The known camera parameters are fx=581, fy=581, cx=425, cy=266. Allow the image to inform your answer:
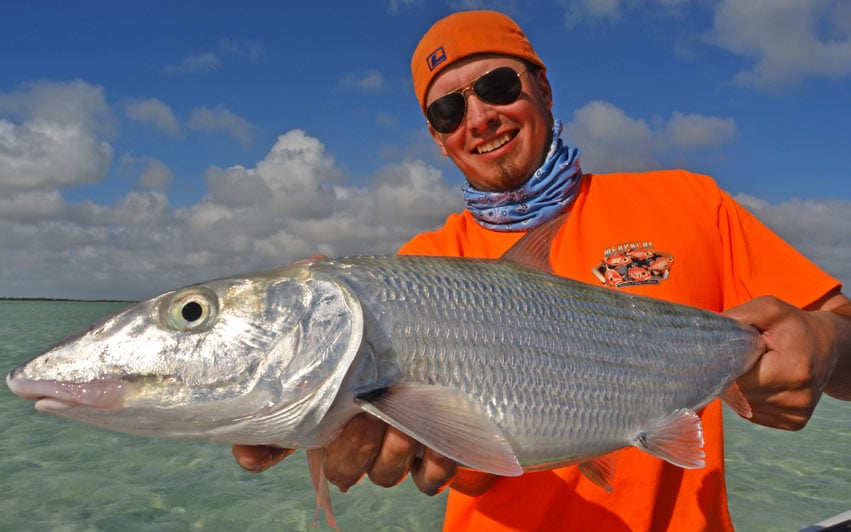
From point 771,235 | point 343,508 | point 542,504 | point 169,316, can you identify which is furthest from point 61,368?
point 343,508

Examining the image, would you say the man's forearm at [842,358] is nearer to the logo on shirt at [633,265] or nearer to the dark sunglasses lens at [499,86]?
the logo on shirt at [633,265]

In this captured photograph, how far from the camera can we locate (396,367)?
2.11m

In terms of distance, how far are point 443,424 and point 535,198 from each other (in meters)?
2.13

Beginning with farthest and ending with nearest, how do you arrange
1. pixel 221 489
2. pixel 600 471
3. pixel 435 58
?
pixel 221 489 < pixel 435 58 < pixel 600 471

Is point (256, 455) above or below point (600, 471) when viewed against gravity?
above

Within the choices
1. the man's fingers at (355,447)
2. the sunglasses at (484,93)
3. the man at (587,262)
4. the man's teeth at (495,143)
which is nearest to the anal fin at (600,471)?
the man at (587,262)

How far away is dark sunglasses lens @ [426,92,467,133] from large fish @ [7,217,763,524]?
1728mm

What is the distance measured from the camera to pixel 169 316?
Result: 6.85ft

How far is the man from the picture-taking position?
8.63ft

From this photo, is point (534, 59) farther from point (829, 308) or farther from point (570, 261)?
point (829, 308)

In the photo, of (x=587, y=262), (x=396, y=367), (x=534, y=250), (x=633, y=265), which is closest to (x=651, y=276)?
(x=633, y=265)

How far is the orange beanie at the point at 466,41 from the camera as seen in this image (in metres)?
4.03

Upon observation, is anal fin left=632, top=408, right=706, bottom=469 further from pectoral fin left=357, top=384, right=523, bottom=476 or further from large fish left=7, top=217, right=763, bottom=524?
pectoral fin left=357, top=384, right=523, bottom=476

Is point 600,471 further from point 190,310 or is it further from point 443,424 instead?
point 190,310
